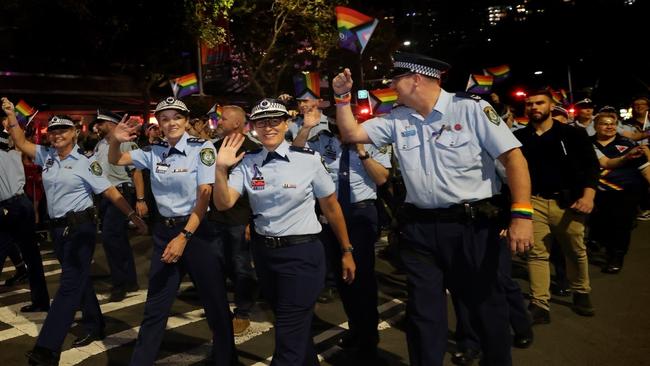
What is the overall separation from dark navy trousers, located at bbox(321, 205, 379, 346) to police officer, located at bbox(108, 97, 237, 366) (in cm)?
114

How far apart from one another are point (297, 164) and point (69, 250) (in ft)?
8.07

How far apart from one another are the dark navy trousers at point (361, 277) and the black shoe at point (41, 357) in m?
2.44

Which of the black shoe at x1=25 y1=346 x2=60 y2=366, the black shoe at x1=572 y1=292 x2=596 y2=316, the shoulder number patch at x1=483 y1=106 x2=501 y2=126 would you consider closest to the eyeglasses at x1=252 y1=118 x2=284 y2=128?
the shoulder number patch at x1=483 y1=106 x2=501 y2=126

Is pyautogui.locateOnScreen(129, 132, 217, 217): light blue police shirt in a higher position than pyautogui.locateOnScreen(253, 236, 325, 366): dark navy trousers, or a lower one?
higher

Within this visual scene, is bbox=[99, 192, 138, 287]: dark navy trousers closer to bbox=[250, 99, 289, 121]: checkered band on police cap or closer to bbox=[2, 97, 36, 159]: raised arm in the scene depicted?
bbox=[2, 97, 36, 159]: raised arm

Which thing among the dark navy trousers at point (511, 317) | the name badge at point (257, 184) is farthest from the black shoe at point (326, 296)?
the name badge at point (257, 184)

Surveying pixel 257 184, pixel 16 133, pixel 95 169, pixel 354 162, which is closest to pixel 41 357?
pixel 95 169

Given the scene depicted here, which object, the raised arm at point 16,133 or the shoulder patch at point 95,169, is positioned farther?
the raised arm at point 16,133

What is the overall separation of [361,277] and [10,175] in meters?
4.25

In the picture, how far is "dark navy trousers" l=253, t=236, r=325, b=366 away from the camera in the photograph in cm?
344

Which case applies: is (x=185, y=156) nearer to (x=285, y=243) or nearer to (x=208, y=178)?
(x=208, y=178)

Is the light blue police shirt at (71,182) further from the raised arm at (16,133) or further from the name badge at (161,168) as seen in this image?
the name badge at (161,168)

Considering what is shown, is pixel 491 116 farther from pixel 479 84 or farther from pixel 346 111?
pixel 479 84

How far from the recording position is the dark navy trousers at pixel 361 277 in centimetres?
487
